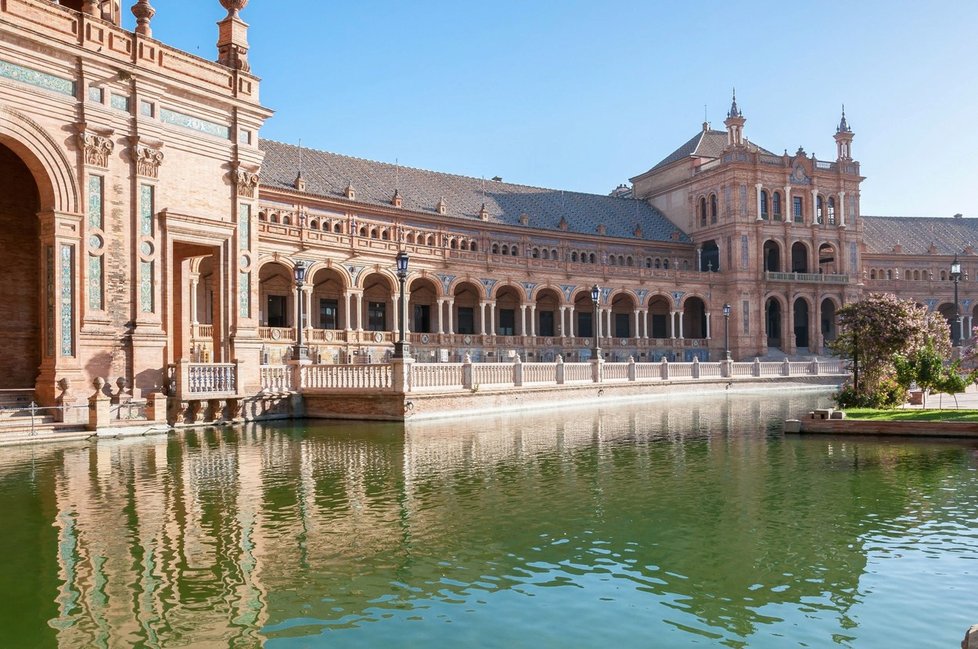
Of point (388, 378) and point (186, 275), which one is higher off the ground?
point (186, 275)

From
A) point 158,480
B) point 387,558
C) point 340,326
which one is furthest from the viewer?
point 340,326

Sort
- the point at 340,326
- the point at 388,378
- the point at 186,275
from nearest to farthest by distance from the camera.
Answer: the point at 388,378 → the point at 186,275 → the point at 340,326

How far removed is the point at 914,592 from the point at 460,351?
4101 centimetres

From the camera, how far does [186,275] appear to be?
90.5 ft

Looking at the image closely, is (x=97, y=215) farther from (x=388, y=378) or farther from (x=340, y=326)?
(x=340, y=326)

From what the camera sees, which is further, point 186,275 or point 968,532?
point 186,275

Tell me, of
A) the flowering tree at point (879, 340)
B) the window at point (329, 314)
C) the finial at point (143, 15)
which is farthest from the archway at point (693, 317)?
the finial at point (143, 15)

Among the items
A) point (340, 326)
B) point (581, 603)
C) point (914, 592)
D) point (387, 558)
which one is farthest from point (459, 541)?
point (340, 326)

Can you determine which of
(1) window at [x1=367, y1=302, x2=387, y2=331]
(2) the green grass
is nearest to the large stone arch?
(2) the green grass

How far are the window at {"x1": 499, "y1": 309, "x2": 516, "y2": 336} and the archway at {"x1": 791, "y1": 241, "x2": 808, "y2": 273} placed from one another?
25.7 m

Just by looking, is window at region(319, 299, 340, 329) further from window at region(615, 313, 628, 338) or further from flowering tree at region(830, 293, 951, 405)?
flowering tree at region(830, 293, 951, 405)

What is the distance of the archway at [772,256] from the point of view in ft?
212

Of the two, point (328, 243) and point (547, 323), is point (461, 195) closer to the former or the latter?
point (547, 323)

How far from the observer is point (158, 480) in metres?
13.0
